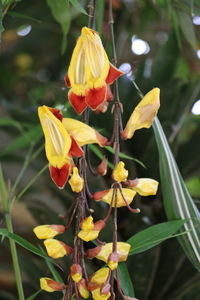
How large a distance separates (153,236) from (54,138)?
157 millimetres

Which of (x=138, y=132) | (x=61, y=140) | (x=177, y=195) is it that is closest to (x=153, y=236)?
(x=177, y=195)

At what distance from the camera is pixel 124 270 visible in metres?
0.55

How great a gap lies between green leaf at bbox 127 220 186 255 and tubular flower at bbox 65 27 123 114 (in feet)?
0.50

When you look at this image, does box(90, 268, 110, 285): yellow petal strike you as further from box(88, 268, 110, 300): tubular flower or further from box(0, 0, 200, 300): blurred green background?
box(0, 0, 200, 300): blurred green background

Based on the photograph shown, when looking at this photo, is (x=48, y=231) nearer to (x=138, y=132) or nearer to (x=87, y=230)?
(x=87, y=230)

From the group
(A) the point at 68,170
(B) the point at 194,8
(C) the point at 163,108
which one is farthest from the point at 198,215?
(C) the point at 163,108

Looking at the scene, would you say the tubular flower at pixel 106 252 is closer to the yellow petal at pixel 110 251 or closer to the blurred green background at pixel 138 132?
the yellow petal at pixel 110 251

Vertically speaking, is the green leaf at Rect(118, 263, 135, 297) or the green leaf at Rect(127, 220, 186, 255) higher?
the green leaf at Rect(127, 220, 186, 255)

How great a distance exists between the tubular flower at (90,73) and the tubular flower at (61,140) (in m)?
0.02

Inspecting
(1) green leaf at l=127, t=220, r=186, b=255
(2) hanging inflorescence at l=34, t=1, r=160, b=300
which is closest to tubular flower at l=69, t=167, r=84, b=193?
(2) hanging inflorescence at l=34, t=1, r=160, b=300

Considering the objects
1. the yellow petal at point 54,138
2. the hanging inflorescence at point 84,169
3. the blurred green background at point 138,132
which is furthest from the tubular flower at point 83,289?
the blurred green background at point 138,132

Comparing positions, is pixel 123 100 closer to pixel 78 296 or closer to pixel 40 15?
pixel 40 15

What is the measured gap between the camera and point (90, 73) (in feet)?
1.55

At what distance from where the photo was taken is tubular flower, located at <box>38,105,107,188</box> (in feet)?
1.52
